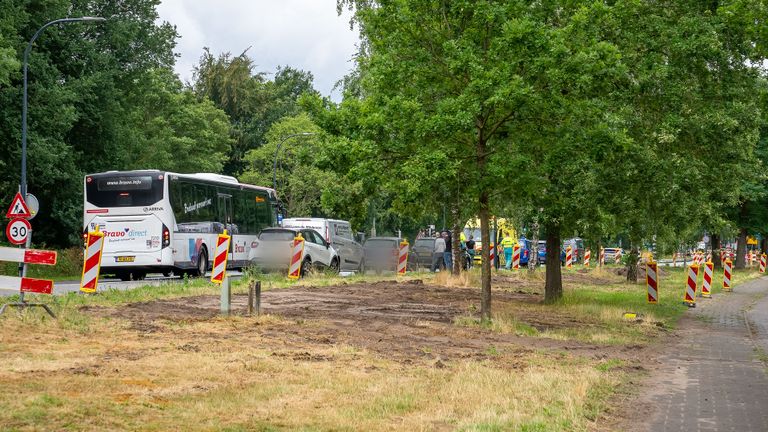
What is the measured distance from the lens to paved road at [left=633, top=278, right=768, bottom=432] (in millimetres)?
8758

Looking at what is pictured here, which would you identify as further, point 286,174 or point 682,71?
point 286,174

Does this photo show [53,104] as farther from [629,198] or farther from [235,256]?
[629,198]

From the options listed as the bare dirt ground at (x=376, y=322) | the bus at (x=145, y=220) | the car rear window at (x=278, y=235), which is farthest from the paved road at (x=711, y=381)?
the bus at (x=145, y=220)

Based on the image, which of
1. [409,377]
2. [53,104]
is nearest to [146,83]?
[53,104]

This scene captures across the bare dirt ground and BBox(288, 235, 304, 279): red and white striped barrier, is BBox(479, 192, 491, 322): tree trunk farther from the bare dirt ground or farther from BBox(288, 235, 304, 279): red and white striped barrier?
BBox(288, 235, 304, 279): red and white striped barrier

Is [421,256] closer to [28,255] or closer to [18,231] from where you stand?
[18,231]

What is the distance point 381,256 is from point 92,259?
20395 mm

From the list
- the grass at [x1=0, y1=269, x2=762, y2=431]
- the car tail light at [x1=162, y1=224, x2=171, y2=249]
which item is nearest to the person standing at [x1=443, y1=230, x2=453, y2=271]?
the car tail light at [x1=162, y1=224, x2=171, y2=249]

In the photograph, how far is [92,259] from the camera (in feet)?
58.5

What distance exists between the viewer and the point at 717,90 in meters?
20.5

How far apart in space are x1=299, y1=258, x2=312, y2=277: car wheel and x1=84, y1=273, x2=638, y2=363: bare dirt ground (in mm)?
6662

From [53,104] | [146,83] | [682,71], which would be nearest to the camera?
[682,71]

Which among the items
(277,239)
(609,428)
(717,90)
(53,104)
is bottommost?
(609,428)

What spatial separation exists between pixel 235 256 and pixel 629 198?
16.4 m
